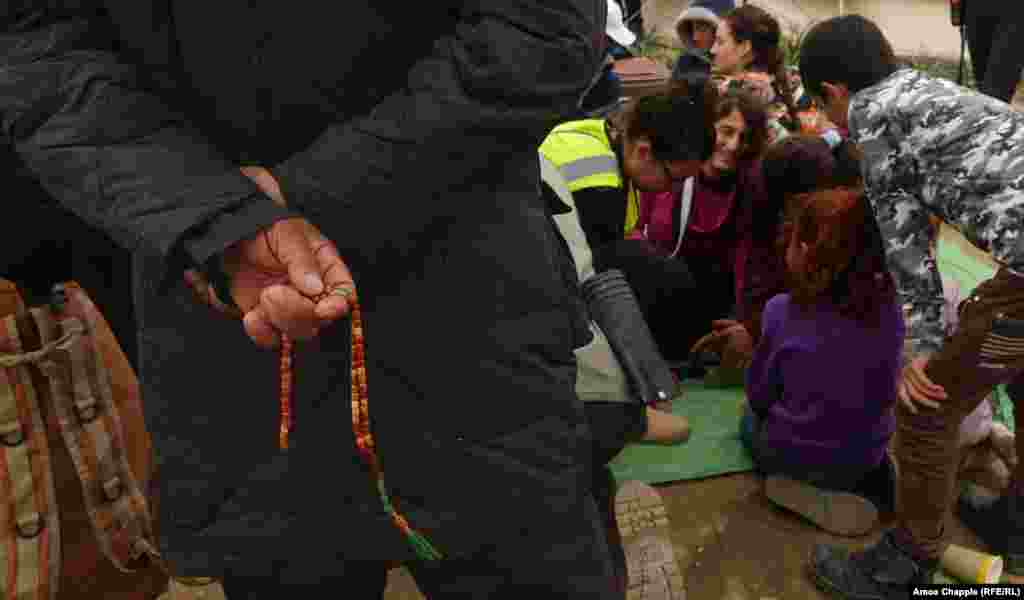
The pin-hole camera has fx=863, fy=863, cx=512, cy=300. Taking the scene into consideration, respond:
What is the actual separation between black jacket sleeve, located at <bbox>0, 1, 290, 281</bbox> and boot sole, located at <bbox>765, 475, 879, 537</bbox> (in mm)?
1993

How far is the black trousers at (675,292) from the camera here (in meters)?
3.03

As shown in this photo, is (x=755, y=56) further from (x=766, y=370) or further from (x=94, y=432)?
(x=94, y=432)

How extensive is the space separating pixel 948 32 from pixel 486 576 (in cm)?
929

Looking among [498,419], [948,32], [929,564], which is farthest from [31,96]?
[948,32]

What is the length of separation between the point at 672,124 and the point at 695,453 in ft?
3.36

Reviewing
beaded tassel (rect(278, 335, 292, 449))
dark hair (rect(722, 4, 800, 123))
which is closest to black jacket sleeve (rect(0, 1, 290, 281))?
beaded tassel (rect(278, 335, 292, 449))

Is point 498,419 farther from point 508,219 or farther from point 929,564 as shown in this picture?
point 929,564

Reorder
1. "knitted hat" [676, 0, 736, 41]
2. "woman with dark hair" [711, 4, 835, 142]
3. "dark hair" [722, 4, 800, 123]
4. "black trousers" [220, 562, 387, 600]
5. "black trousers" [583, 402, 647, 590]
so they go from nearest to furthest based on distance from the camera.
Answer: "black trousers" [220, 562, 387, 600], "black trousers" [583, 402, 647, 590], "woman with dark hair" [711, 4, 835, 142], "dark hair" [722, 4, 800, 123], "knitted hat" [676, 0, 736, 41]

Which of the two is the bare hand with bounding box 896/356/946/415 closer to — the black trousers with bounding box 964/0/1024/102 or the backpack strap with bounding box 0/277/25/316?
the backpack strap with bounding box 0/277/25/316

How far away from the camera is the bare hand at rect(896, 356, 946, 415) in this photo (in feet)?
6.61

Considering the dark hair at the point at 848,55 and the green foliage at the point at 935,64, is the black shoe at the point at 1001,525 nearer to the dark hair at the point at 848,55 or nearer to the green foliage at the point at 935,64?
the dark hair at the point at 848,55

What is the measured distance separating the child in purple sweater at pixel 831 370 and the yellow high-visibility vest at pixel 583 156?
0.54 metres

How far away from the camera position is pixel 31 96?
0.84 m

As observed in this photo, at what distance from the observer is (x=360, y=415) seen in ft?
2.92
